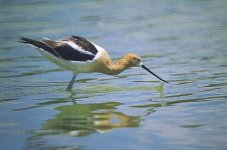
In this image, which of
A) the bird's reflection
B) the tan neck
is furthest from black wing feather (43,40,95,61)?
the bird's reflection

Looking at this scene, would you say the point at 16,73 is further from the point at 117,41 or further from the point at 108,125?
the point at 108,125

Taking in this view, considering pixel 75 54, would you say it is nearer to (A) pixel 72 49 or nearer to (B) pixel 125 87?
(A) pixel 72 49

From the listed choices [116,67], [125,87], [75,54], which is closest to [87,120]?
[125,87]

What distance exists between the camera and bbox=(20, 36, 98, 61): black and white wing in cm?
1108

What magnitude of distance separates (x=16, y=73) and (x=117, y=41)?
359 cm

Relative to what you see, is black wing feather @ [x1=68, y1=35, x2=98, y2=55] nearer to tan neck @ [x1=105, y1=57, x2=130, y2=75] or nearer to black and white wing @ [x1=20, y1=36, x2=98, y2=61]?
black and white wing @ [x1=20, y1=36, x2=98, y2=61]

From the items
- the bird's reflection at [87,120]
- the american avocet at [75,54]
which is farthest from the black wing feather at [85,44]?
the bird's reflection at [87,120]

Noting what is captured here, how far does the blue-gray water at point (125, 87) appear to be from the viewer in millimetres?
7938

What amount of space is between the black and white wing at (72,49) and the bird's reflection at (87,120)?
4.60ft

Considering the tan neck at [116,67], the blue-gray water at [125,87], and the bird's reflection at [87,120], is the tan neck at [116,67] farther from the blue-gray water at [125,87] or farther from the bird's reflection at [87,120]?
the bird's reflection at [87,120]

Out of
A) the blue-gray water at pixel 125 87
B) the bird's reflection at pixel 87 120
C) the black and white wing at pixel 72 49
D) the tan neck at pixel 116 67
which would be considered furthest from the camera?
the tan neck at pixel 116 67

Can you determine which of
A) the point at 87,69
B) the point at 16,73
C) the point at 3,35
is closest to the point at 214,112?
the point at 87,69

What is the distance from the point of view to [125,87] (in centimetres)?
1107

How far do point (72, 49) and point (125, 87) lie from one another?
1094 mm
